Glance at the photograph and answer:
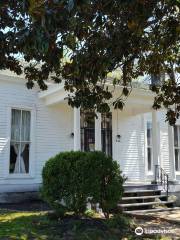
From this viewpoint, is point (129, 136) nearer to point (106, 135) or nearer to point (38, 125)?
point (106, 135)

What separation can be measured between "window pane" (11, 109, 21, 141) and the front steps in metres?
4.32

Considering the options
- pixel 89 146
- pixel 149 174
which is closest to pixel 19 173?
pixel 89 146

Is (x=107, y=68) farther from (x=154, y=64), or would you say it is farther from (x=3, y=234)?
(x=3, y=234)

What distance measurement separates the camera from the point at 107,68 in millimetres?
7082

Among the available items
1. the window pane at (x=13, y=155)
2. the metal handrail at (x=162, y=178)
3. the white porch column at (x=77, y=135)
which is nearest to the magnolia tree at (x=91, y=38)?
the white porch column at (x=77, y=135)

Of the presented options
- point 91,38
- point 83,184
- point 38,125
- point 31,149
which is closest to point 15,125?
point 38,125

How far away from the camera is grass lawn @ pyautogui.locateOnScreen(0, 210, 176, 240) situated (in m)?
7.25

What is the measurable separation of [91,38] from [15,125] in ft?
25.4

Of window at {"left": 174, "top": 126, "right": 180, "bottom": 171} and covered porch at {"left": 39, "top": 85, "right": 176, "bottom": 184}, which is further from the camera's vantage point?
window at {"left": 174, "top": 126, "right": 180, "bottom": 171}

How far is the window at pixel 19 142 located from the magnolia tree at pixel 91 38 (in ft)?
19.7

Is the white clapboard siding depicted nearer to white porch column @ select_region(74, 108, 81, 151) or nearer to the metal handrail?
white porch column @ select_region(74, 108, 81, 151)

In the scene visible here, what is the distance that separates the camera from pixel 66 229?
776 centimetres

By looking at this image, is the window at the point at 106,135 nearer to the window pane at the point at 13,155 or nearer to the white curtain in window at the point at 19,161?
the white curtain in window at the point at 19,161
